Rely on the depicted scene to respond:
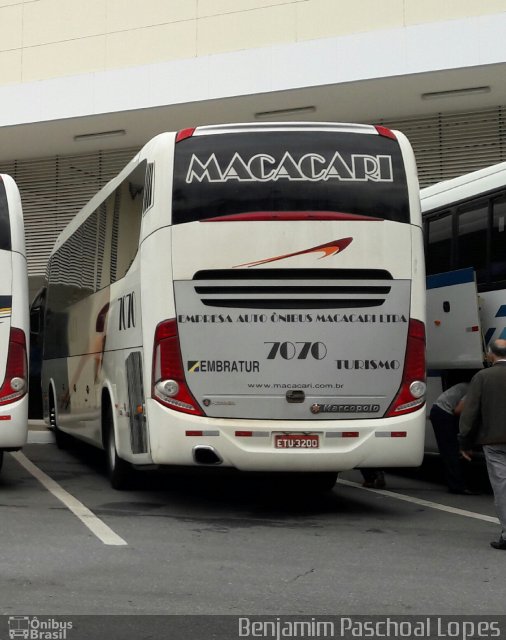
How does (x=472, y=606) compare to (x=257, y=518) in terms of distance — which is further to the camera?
(x=257, y=518)

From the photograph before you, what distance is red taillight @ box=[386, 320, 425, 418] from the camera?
9.62 meters

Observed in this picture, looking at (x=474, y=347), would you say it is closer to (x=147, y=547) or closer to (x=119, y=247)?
(x=119, y=247)

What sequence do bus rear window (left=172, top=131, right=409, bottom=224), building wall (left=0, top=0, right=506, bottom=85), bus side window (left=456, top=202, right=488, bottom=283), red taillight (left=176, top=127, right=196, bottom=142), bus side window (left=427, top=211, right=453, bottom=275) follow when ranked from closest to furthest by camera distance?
bus rear window (left=172, top=131, right=409, bottom=224), red taillight (left=176, top=127, right=196, bottom=142), bus side window (left=456, top=202, right=488, bottom=283), bus side window (left=427, top=211, right=453, bottom=275), building wall (left=0, top=0, right=506, bottom=85)

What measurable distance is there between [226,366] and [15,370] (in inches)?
107

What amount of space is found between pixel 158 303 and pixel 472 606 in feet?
14.5

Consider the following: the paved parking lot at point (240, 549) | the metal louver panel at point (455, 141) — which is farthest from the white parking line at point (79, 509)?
the metal louver panel at point (455, 141)

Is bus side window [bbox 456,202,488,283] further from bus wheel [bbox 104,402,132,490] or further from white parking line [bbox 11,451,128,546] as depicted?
white parking line [bbox 11,451,128,546]

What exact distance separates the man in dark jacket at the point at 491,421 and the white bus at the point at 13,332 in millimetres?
4704

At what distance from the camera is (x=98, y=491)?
11578mm

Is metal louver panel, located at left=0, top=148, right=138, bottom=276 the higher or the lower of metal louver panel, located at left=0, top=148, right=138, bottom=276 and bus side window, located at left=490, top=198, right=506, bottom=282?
the higher

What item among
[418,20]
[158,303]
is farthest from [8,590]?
[418,20]

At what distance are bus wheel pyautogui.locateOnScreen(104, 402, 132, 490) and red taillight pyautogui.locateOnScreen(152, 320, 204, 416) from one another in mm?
2013
